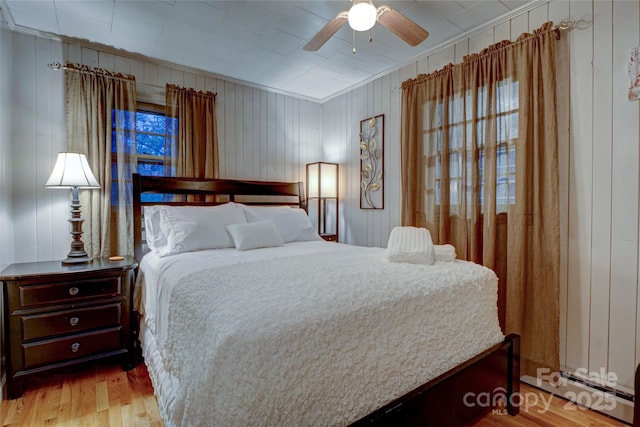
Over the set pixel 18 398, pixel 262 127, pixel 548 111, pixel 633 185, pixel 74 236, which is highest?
pixel 262 127

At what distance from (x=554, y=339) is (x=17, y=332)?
11.3 feet

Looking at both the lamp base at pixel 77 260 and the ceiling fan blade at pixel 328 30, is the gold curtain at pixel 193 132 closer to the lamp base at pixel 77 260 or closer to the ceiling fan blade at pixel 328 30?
the lamp base at pixel 77 260

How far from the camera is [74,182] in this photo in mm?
2352

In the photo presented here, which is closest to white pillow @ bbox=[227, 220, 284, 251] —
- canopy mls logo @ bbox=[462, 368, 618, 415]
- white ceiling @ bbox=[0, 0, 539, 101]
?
white ceiling @ bbox=[0, 0, 539, 101]

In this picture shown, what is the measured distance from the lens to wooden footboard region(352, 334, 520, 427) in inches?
48.3

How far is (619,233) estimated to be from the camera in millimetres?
1886

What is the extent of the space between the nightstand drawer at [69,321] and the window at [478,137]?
8.98 ft

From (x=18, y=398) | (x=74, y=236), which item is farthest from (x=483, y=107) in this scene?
(x=18, y=398)

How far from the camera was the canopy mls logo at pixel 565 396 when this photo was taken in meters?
1.80

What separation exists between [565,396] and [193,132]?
370cm

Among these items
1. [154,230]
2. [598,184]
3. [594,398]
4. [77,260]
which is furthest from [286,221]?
[594,398]

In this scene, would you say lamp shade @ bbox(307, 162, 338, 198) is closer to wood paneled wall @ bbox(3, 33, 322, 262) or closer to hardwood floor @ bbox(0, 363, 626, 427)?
wood paneled wall @ bbox(3, 33, 322, 262)

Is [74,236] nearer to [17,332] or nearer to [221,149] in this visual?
[17,332]

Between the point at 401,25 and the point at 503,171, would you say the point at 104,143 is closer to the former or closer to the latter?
the point at 401,25
